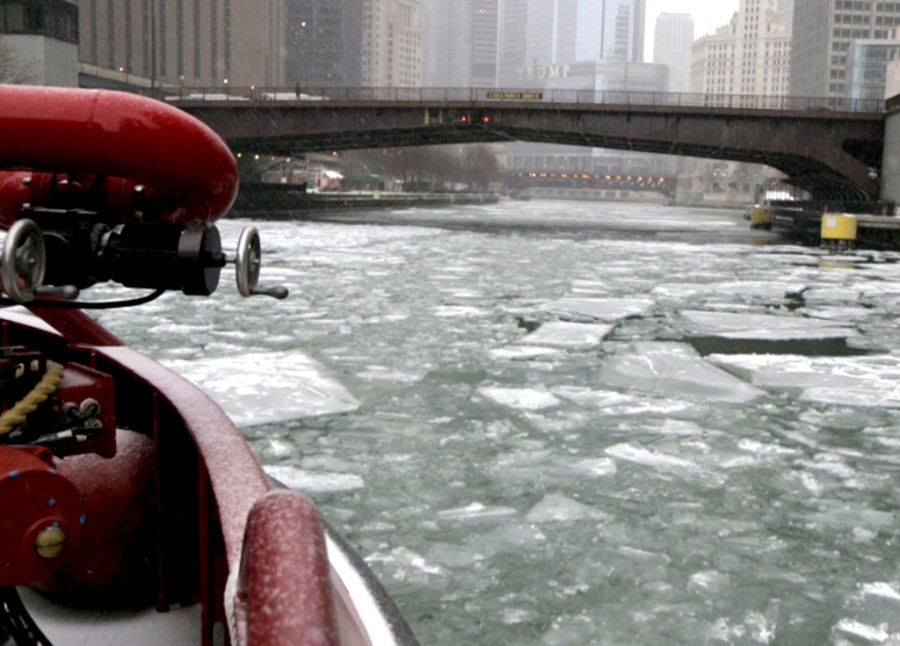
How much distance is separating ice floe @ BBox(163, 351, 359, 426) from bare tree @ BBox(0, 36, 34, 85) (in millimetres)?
32683

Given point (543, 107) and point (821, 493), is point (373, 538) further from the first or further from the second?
point (543, 107)

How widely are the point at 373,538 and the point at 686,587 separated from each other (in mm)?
1515

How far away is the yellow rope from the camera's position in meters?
2.03

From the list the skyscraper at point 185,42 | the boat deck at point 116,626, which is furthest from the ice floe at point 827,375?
the skyscraper at point 185,42

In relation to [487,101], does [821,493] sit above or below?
below

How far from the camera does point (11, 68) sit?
40625mm

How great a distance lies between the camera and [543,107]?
152 feet

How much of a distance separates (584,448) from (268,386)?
2882mm

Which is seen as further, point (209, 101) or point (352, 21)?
point (352, 21)

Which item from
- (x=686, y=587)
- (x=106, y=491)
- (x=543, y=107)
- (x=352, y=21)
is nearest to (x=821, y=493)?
(x=686, y=587)

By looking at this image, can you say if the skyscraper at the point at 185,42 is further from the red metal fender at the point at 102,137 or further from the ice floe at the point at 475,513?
the red metal fender at the point at 102,137

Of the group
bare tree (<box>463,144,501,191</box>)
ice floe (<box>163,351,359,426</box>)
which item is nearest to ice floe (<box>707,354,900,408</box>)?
ice floe (<box>163,351,359,426</box>)

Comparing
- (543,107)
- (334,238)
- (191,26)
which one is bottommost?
(334,238)

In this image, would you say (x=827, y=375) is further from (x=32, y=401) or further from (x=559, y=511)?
(x=32, y=401)
